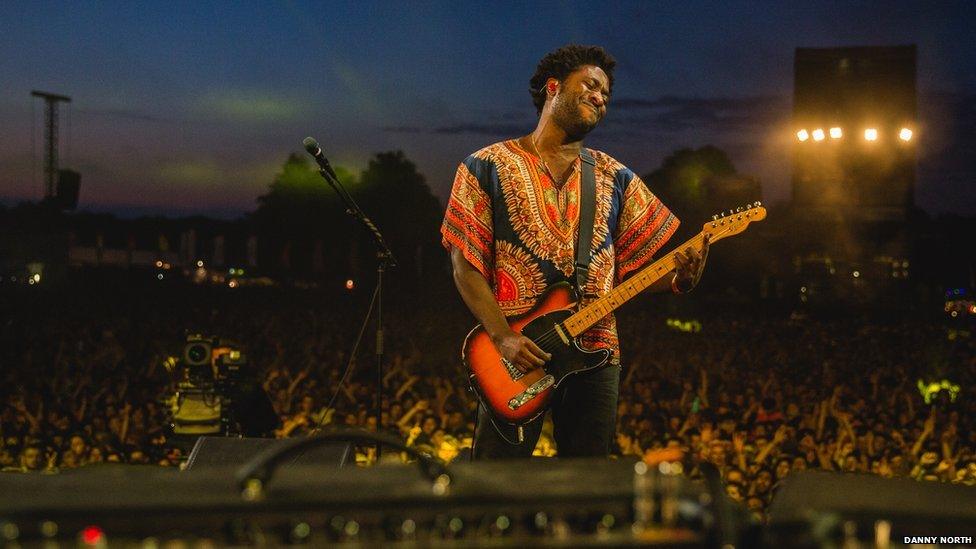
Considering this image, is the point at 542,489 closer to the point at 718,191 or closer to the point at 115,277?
the point at 718,191

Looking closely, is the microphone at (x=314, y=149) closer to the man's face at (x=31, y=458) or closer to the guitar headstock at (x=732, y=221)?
the guitar headstock at (x=732, y=221)

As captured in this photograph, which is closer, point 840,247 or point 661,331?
point 661,331

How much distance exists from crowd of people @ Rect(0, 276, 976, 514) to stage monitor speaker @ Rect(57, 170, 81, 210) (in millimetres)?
6130

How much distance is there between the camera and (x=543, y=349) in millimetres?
3232

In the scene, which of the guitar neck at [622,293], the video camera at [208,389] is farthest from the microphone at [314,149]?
the video camera at [208,389]

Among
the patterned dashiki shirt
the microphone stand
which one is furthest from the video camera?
the patterned dashiki shirt

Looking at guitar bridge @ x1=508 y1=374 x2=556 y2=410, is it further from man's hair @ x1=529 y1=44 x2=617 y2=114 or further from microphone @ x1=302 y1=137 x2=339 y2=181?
microphone @ x1=302 y1=137 x2=339 y2=181

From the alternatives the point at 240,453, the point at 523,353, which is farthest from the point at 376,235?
the point at 523,353

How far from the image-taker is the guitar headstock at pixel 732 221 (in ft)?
11.7

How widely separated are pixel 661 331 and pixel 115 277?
1635 inches

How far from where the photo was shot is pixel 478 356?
3.37m

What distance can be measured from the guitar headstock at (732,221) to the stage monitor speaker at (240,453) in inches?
64.9

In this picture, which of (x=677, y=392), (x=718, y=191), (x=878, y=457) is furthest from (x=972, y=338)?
(x=718, y=191)

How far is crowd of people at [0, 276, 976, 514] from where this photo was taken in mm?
7902
